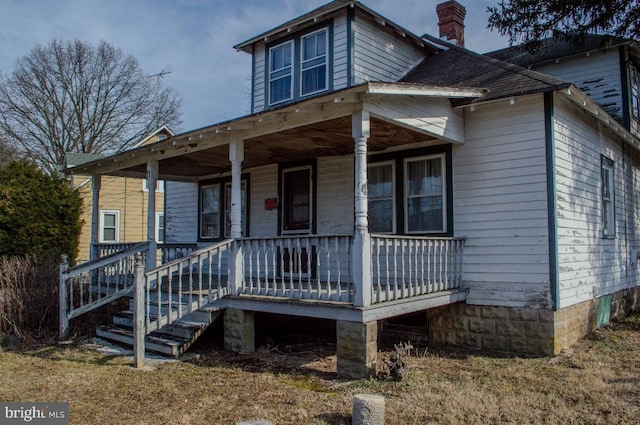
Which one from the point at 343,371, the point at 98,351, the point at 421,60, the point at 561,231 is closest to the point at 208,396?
the point at 343,371

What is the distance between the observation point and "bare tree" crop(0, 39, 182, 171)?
103 ft

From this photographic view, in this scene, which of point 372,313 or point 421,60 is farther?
point 421,60

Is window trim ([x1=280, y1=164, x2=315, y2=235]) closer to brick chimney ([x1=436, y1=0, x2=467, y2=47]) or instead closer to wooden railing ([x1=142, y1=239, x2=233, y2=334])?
wooden railing ([x1=142, y1=239, x2=233, y2=334])

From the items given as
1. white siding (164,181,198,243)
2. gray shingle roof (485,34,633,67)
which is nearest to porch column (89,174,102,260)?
white siding (164,181,198,243)

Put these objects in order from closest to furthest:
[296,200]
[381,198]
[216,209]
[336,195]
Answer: [381,198] → [336,195] → [296,200] → [216,209]

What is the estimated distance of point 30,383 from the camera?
6.12m

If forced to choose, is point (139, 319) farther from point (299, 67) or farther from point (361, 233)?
point (299, 67)

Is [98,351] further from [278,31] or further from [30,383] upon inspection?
[278,31]

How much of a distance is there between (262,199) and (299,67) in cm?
310

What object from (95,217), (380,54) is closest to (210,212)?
(95,217)

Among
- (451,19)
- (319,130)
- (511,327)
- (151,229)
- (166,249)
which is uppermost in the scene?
(451,19)

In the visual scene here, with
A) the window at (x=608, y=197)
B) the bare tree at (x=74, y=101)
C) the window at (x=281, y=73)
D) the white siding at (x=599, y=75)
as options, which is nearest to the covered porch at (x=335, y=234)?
the window at (x=281, y=73)

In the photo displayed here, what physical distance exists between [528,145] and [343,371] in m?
4.42

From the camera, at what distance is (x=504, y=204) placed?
7.84 meters
